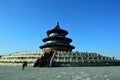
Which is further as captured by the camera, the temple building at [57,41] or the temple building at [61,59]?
the temple building at [57,41]

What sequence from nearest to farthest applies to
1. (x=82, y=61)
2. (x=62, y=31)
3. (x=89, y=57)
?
1. (x=82, y=61)
2. (x=89, y=57)
3. (x=62, y=31)

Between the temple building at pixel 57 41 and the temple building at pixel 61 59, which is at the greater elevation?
the temple building at pixel 57 41

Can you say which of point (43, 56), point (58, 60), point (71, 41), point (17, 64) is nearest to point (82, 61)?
point (58, 60)

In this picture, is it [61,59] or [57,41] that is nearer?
[61,59]

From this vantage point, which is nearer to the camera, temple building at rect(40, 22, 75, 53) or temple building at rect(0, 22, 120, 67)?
temple building at rect(0, 22, 120, 67)

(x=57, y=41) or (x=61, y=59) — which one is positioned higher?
(x=57, y=41)

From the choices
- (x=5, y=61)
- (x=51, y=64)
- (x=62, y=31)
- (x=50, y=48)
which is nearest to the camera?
(x=51, y=64)

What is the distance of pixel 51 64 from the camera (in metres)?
47.2

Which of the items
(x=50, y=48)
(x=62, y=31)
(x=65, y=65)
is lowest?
(x=65, y=65)

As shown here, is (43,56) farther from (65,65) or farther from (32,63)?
(65,65)

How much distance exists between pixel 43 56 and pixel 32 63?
11.1ft

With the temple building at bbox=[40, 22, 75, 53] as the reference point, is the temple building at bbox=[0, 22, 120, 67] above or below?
below

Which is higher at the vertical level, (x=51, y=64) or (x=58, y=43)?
(x=58, y=43)

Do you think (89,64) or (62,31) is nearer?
(89,64)
